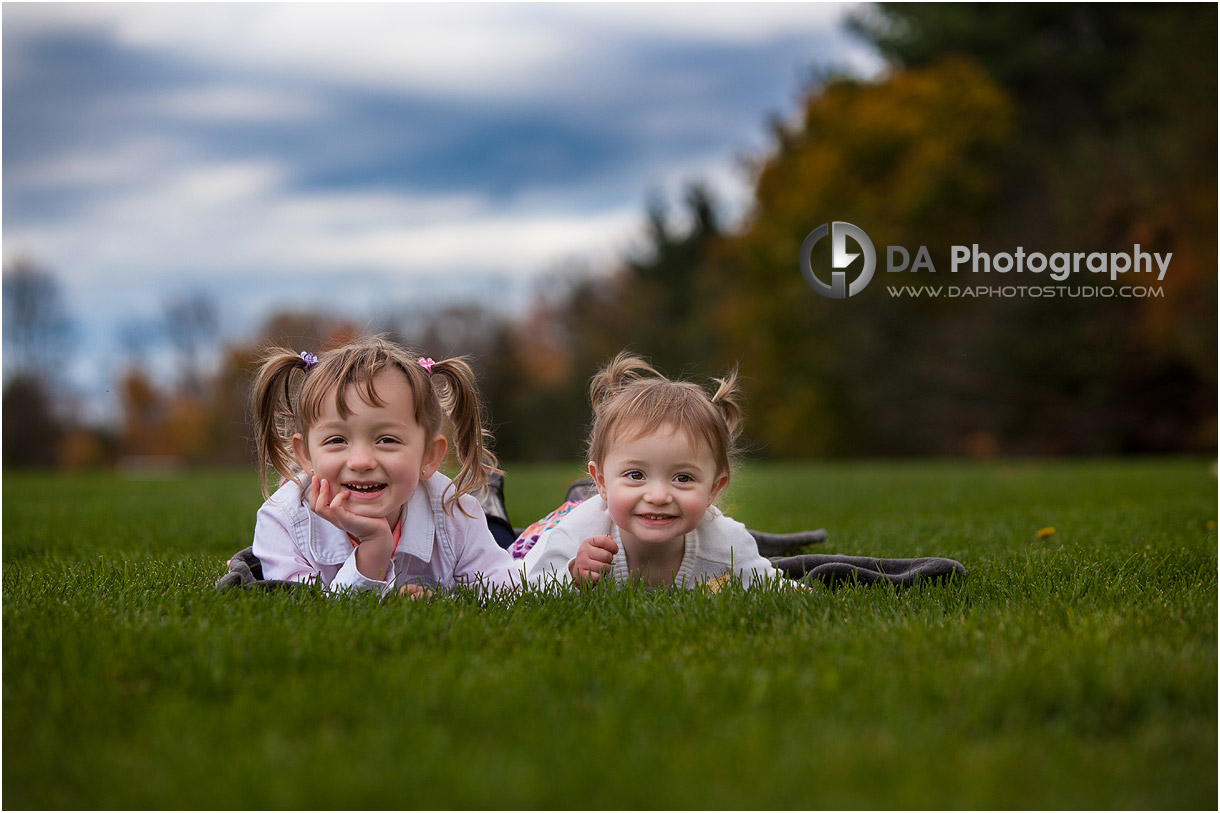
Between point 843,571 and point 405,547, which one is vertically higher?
point 405,547

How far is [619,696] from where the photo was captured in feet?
7.41

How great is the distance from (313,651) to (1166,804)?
77.8 inches

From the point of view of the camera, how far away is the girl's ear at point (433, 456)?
376 centimetres

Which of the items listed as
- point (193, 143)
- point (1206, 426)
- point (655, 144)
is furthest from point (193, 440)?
point (1206, 426)

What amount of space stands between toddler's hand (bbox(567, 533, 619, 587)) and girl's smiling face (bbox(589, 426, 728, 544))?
3.8 inches

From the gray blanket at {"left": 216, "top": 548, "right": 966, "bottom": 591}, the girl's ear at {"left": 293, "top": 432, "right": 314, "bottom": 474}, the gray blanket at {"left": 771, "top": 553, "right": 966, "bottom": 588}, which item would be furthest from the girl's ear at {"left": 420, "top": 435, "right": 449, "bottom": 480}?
the gray blanket at {"left": 771, "top": 553, "right": 966, "bottom": 588}

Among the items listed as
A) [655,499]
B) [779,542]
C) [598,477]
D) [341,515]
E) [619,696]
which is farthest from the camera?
[779,542]

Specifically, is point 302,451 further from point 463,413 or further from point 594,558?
point 594,558

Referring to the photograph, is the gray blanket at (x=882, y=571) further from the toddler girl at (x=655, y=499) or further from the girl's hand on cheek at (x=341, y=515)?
the girl's hand on cheek at (x=341, y=515)

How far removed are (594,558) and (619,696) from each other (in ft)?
4.70

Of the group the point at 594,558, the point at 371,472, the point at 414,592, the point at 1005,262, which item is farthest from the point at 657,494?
the point at 1005,262

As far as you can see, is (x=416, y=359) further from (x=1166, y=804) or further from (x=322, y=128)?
(x=322, y=128)

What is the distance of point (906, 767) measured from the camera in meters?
1.88

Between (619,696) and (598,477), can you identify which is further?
(598,477)
